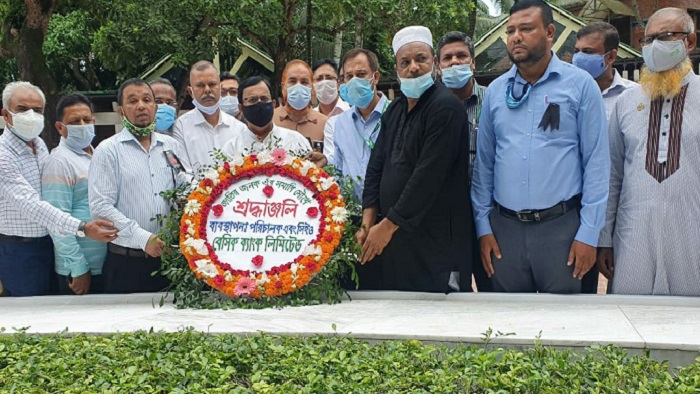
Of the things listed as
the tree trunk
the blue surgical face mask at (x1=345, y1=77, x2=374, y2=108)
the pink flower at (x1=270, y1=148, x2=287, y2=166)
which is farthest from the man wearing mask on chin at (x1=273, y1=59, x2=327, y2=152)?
the tree trunk

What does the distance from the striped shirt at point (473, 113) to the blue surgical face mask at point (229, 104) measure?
8.01ft

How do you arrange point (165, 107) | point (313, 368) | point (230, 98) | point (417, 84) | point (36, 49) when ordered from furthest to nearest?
point (36, 49), point (230, 98), point (165, 107), point (417, 84), point (313, 368)

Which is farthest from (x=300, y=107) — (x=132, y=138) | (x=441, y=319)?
(x=441, y=319)

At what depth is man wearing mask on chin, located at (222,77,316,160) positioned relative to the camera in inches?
229

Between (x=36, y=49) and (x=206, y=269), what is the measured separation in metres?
12.3

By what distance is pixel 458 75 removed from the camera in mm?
5664

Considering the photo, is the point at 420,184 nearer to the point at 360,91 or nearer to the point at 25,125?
the point at 360,91

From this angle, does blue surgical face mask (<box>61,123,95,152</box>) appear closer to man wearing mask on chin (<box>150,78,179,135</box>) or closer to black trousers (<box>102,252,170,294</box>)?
man wearing mask on chin (<box>150,78,179,135</box>)

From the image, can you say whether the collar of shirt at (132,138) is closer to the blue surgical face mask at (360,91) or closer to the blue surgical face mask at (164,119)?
the blue surgical face mask at (164,119)

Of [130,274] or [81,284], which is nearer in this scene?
[130,274]

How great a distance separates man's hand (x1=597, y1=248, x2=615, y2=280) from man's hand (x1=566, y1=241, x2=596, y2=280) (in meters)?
0.25

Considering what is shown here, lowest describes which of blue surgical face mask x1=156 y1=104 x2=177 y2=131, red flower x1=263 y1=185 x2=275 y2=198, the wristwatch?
the wristwatch

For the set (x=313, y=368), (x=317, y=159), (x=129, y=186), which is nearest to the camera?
(x=313, y=368)

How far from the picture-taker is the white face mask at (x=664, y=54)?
5016 mm
